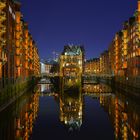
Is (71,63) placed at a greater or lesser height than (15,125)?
greater

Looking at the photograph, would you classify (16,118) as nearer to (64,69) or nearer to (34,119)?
(34,119)

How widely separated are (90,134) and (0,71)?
21621 millimetres

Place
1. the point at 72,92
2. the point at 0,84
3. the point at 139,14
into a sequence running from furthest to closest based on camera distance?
the point at 72,92, the point at 139,14, the point at 0,84

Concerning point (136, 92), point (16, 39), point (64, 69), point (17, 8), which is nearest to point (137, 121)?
point (136, 92)

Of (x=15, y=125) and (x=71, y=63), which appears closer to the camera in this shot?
(x=15, y=125)

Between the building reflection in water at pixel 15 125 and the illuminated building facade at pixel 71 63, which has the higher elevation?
the illuminated building facade at pixel 71 63

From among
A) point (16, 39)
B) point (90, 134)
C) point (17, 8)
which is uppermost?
point (17, 8)

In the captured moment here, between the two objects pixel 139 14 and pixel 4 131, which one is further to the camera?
pixel 139 14

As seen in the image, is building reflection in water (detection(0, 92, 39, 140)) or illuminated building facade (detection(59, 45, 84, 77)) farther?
illuminated building facade (detection(59, 45, 84, 77))

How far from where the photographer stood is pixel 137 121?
39.5m

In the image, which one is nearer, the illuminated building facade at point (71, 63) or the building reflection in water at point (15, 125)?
the building reflection in water at point (15, 125)

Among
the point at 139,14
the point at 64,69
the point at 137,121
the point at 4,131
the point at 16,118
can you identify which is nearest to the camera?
the point at 4,131

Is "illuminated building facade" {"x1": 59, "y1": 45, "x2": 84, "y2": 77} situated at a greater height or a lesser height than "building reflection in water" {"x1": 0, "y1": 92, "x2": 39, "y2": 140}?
greater

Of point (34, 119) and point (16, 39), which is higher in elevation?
point (16, 39)
